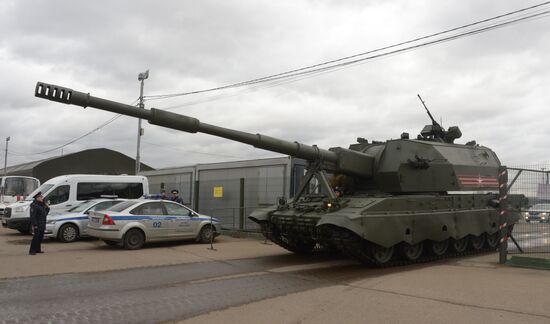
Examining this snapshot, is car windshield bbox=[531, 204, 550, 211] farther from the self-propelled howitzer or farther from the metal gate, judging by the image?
the self-propelled howitzer

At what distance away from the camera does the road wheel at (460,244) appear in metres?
11.9

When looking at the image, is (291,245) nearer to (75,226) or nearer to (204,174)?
(75,226)

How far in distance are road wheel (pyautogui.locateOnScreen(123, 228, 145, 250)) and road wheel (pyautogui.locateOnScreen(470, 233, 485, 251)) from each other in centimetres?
871

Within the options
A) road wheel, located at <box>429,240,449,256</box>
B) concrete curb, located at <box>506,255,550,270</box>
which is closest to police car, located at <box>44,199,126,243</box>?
road wheel, located at <box>429,240,449,256</box>

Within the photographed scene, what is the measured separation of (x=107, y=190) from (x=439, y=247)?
1202 cm

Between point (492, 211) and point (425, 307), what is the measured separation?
302 inches

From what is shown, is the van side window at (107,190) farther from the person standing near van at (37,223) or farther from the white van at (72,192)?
the person standing near van at (37,223)

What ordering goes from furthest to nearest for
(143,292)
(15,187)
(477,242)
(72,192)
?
(15,187) → (72,192) → (477,242) → (143,292)

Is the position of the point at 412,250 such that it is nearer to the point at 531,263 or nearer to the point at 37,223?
the point at 531,263

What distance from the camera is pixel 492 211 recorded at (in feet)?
42.5

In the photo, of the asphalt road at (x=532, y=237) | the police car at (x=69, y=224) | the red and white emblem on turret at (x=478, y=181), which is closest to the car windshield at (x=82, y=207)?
the police car at (x=69, y=224)

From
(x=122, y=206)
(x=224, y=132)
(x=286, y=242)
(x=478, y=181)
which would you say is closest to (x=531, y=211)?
(x=478, y=181)

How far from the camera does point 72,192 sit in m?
16.9

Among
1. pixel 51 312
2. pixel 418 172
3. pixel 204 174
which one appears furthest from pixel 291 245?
pixel 204 174
